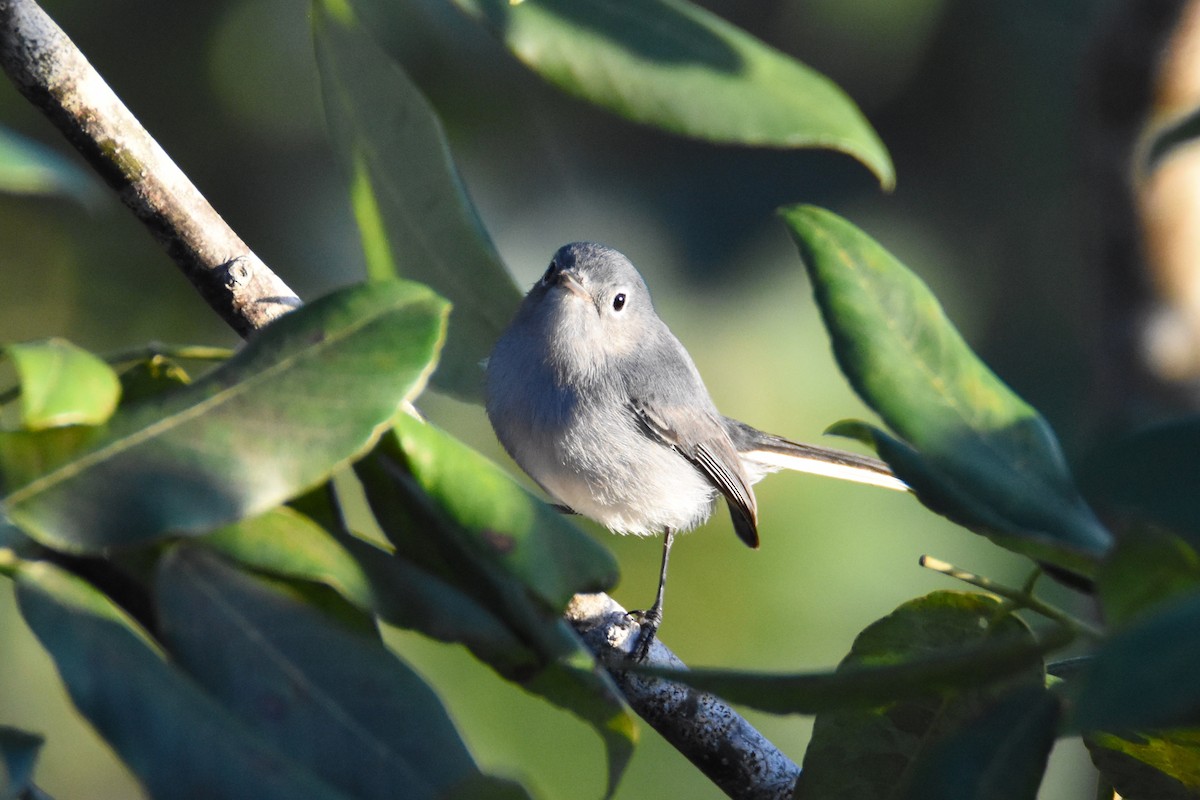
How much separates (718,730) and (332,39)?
60 cm

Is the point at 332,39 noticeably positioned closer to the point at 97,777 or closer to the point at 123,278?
the point at 123,278

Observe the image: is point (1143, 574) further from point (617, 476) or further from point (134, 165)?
point (617, 476)

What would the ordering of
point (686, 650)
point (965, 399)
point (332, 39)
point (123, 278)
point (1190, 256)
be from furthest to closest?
point (123, 278) → point (686, 650) → point (1190, 256) → point (332, 39) → point (965, 399)

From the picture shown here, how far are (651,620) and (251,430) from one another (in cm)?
117

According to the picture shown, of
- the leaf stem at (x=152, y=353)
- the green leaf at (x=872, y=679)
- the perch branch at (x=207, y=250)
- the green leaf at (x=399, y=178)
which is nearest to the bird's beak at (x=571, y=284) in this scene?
the green leaf at (x=399, y=178)

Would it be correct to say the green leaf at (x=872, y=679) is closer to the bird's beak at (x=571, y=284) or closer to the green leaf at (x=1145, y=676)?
the green leaf at (x=1145, y=676)

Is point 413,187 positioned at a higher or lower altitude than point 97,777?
higher

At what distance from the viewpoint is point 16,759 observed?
48 centimetres

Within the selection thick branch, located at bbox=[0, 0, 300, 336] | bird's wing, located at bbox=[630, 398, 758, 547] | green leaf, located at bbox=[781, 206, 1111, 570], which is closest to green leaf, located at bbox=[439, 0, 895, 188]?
green leaf, located at bbox=[781, 206, 1111, 570]

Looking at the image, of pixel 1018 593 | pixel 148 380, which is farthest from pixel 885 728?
pixel 148 380

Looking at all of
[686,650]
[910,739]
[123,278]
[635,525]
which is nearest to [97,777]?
[123,278]

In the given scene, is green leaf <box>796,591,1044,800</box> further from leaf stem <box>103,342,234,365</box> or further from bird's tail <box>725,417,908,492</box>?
bird's tail <box>725,417,908,492</box>

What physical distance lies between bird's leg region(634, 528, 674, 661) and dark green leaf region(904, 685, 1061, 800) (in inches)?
15.8

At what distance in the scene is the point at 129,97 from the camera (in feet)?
9.48
